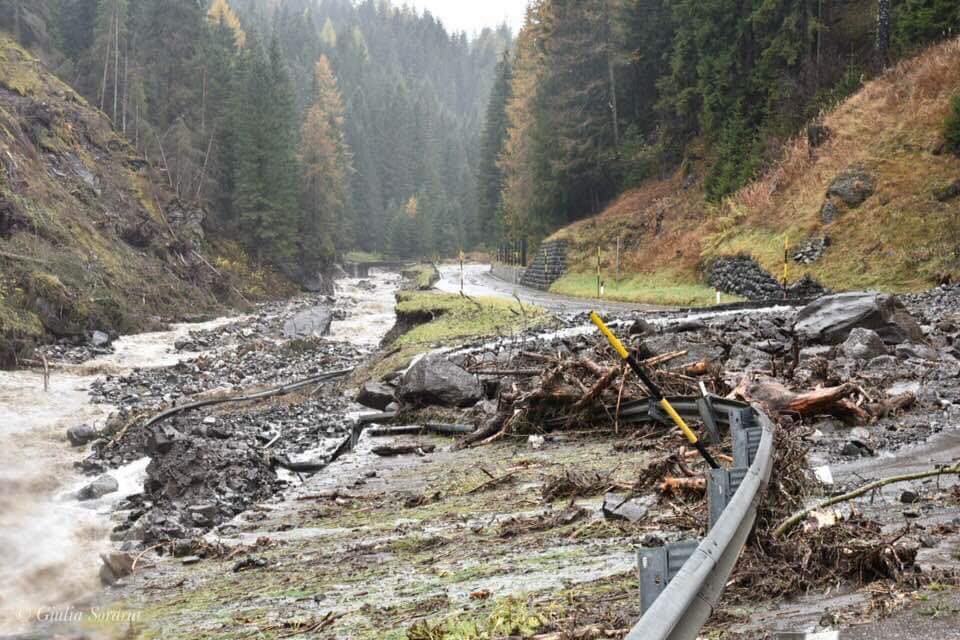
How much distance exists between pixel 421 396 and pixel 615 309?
13.5 m

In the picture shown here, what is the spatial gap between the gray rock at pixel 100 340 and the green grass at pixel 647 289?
19747mm

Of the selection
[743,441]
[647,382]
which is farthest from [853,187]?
[647,382]

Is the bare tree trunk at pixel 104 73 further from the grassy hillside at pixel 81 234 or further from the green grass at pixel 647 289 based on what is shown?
the green grass at pixel 647 289

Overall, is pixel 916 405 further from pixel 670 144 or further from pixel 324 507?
pixel 670 144

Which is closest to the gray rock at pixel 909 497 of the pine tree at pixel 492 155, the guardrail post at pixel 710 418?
the guardrail post at pixel 710 418

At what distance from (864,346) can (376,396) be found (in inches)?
339

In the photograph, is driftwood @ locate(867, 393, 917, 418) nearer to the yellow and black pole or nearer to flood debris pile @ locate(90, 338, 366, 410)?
the yellow and black pole

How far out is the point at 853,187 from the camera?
2767 cm

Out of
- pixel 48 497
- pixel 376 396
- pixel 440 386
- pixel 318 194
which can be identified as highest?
pixel 318 194

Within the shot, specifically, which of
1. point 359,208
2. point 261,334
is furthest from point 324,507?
point 359,208

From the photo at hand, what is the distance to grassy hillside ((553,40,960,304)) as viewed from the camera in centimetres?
2395

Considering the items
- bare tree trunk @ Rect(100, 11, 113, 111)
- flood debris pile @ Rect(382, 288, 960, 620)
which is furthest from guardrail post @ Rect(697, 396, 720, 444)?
bare tree trunk @ Rect(100, 11, 113, 111)

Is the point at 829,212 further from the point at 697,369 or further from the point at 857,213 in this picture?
the point at 697,369

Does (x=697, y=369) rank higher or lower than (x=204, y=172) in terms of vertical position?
lower
